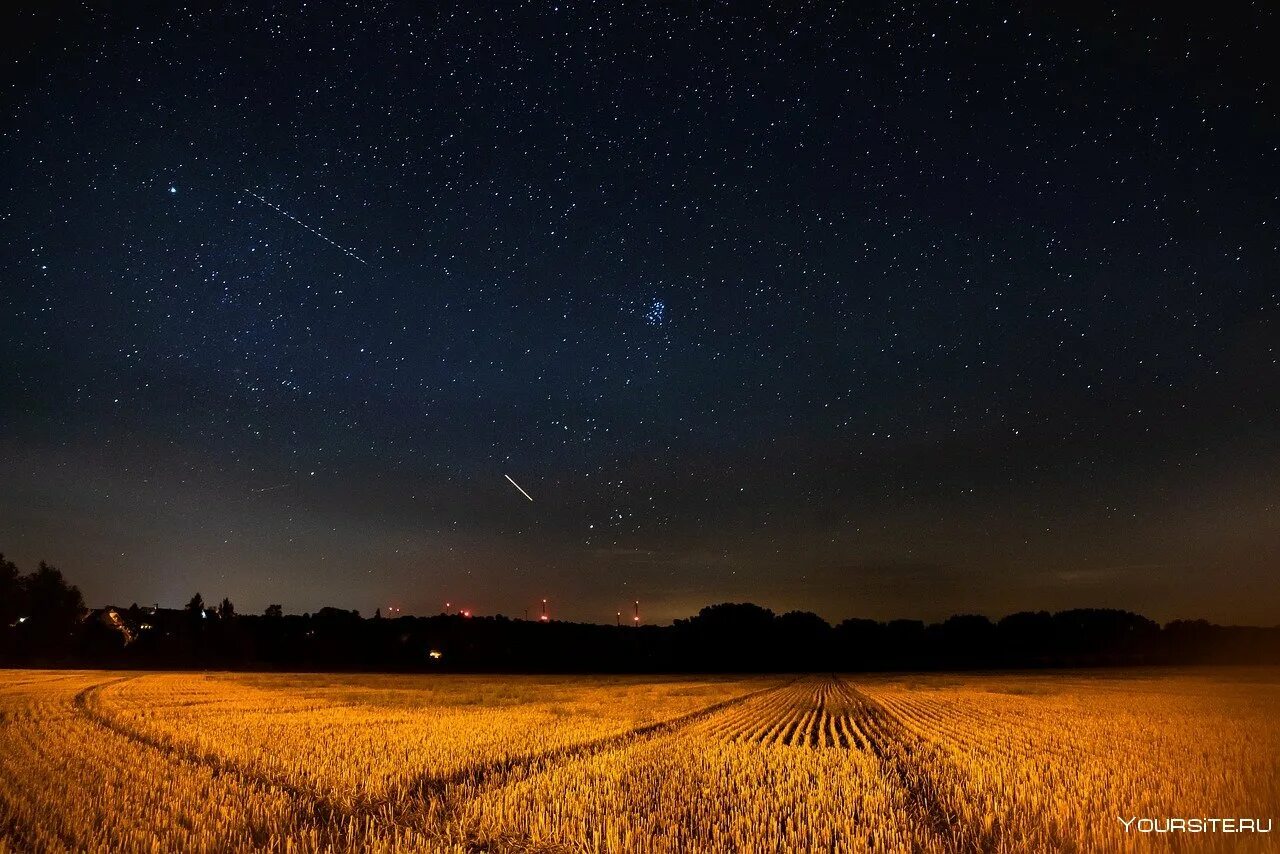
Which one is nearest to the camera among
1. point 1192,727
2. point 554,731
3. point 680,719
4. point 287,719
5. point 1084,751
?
point 1084,751

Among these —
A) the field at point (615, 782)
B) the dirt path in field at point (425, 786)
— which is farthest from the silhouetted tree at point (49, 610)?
the dirt path in field at point (425, 786)

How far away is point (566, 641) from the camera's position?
13612 cm

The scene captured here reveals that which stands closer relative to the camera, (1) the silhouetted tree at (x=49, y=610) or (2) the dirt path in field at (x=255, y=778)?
(2) the dirt path in field at (x=255, y=778)

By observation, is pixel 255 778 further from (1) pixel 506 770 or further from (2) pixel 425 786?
(1) pixel 506 770

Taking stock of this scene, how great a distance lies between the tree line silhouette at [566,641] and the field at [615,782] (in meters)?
76.3

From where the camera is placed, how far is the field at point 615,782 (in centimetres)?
923

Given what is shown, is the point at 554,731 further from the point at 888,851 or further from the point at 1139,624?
the point at 1139,624

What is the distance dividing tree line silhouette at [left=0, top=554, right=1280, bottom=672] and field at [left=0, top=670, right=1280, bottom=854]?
250ft

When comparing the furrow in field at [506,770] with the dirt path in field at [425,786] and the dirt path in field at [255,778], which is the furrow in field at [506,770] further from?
the dirt path in field at [255,778]

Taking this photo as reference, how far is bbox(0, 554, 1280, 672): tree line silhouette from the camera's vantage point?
103 m

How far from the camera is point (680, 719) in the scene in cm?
2628

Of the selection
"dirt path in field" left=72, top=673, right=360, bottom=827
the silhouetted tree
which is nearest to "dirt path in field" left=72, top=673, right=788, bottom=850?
"dirt path in field" left=72, top=673, right=360, bottom=827

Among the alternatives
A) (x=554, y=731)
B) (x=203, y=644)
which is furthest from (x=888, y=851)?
(x=203, y=644)

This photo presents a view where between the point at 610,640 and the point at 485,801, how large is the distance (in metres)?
135
